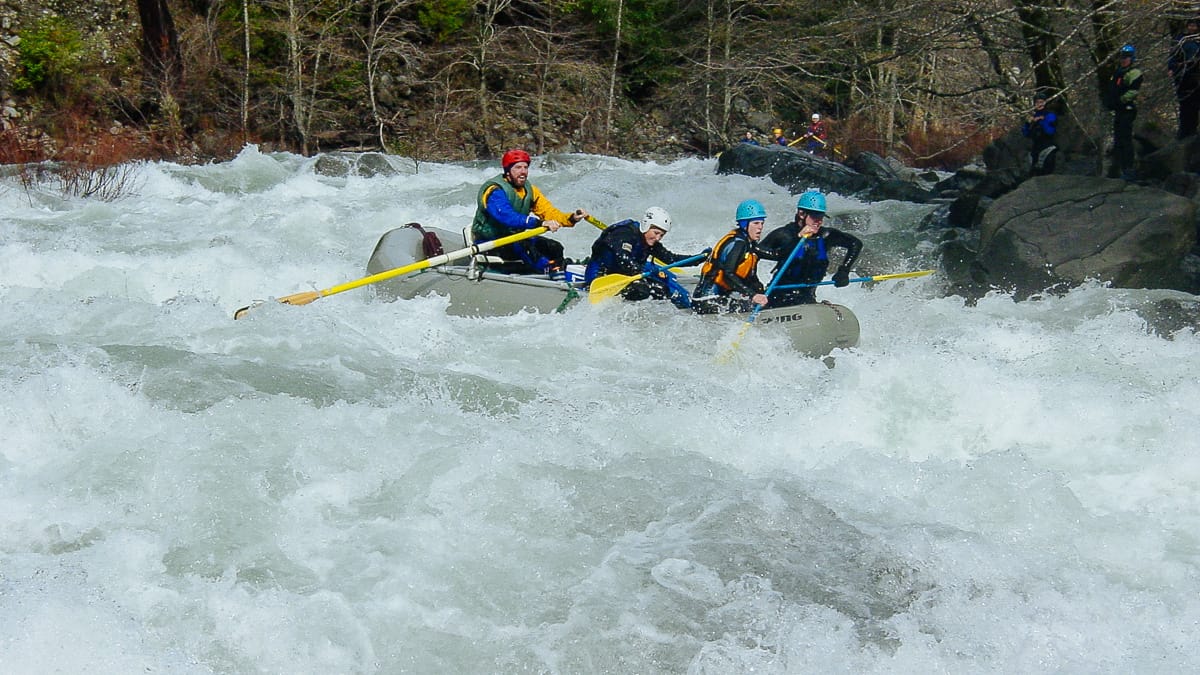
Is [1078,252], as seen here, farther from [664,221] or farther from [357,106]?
[357,106]

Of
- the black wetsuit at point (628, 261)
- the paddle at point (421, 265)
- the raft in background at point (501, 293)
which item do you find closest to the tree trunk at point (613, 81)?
the raft in background at point (501, 293)

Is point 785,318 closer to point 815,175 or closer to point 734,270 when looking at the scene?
point 734,270

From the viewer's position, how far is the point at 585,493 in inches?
187

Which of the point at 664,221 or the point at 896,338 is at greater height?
the point at 664,221

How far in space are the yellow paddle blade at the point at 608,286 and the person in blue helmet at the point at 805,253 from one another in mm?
953

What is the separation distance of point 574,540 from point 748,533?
74 centimetres

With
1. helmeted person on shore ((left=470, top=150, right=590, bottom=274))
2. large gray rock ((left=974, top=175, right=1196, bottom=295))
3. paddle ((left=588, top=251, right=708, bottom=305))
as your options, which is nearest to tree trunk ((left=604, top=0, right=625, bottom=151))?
large gray rock ((left=974, top=175, right=1196, bottom=295))

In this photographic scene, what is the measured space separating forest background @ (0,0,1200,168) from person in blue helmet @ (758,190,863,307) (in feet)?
13.2

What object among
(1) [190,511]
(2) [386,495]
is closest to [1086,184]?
(2) [386,495]

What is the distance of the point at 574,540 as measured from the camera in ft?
14.5

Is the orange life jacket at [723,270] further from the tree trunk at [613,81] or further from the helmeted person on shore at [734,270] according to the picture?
the tree trunk at [613,81]

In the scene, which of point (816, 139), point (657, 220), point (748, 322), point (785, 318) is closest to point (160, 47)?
point (816, 139)

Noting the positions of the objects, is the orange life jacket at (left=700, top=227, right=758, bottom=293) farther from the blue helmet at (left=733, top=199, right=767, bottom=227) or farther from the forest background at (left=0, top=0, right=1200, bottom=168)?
the forest background at (left=0, top=0, right=1200, bottom=168)

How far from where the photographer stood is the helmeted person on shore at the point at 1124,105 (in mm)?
9906
